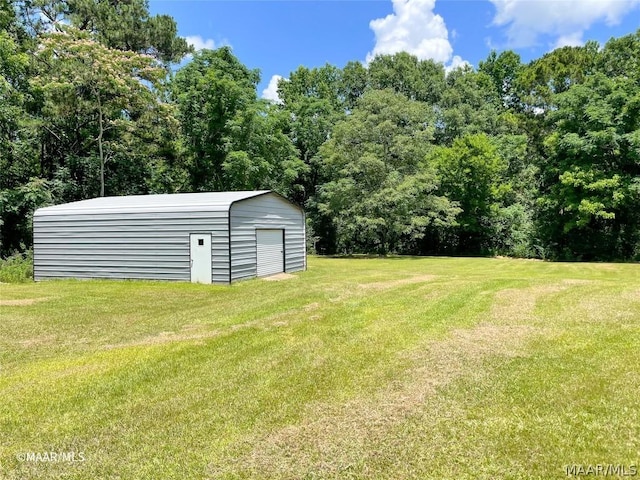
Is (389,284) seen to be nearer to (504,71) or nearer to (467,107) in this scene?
(467,107)

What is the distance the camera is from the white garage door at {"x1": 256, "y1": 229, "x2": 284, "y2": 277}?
46.2ft

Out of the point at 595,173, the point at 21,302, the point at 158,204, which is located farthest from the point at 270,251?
the point at 595,173

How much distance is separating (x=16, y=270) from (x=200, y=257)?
7.18 m

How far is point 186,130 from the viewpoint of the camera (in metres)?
26.6

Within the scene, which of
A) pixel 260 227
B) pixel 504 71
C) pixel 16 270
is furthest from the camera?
pixel 504 71

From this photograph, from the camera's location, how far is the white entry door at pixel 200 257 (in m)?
12.5

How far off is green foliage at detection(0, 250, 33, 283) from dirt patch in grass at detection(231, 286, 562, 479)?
558 inches

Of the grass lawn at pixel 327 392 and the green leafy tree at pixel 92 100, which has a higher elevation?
the green leafy tree at pixel 92 100

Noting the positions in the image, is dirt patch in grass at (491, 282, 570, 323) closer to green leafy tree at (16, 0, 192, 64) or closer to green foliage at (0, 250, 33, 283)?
green foliage at (0, 250, 33, 283)

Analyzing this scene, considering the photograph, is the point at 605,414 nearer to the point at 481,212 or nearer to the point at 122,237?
the point at 122,237

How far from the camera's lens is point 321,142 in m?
31.9

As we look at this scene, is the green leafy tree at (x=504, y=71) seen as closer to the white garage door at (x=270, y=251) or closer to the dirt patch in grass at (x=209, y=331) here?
the white garage door at (x=270, y=251)

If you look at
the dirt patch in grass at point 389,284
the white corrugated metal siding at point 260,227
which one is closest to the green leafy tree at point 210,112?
the white corrugated metal siding at point 260,227

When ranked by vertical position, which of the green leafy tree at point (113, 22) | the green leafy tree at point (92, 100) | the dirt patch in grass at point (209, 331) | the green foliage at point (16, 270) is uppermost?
the green leafy tree at point (113, 22)
